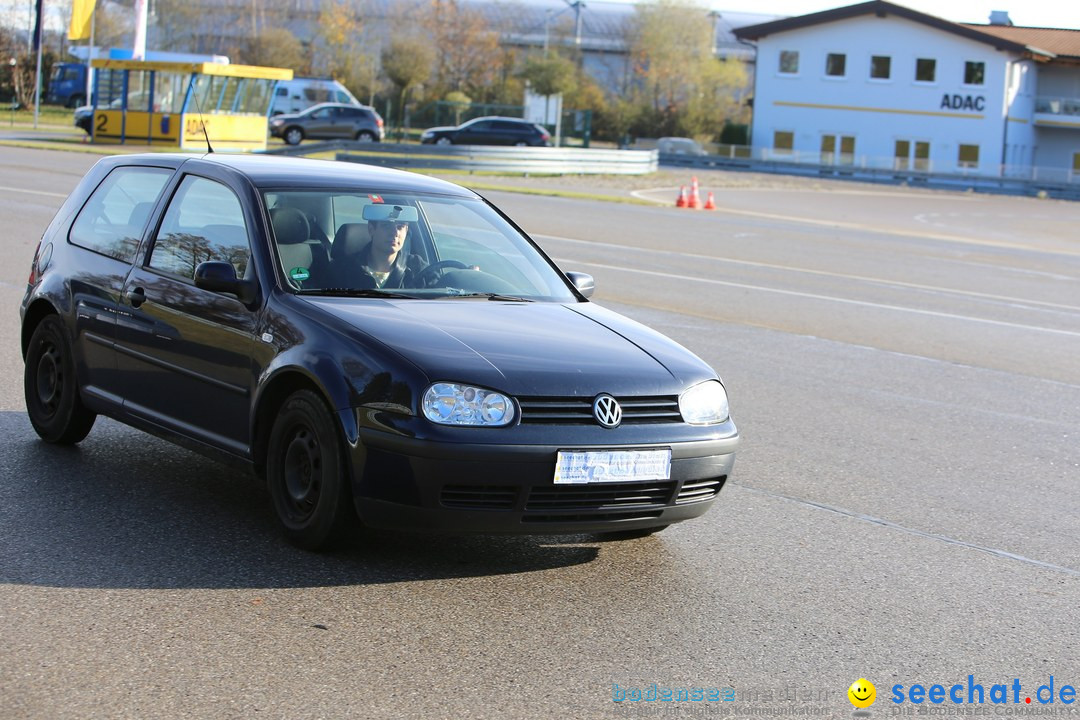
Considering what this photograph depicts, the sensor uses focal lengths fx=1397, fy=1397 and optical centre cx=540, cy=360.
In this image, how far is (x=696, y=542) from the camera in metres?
5.96

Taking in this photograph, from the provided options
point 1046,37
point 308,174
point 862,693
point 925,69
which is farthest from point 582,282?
point 1046,37

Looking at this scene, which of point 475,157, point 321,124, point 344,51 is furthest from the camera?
point 344,51

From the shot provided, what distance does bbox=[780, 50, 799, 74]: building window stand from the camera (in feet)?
241

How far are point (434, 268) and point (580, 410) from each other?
1456mm

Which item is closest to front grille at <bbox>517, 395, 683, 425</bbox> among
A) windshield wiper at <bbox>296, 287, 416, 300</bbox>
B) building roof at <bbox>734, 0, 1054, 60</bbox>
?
windshield wiper at <bbox>296, 287, 416, 300</bbox>

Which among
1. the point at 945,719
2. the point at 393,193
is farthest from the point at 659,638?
the point at 393,193

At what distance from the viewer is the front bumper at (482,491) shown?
493cm

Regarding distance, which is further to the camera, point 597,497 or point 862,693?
point 597,497

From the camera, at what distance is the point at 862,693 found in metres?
4.29

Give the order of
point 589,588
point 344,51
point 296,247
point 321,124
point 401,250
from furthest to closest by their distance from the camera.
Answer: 1. point 344,51
2. point 321,124
3. point 401,250
4. point 296,247
5. point 589,588

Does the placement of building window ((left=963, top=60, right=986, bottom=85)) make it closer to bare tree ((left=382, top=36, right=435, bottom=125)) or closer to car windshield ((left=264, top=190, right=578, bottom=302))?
bare tree ((left=382, top=36, right=435, bottom=125))

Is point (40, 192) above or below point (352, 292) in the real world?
above

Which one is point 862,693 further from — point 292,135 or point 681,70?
point 681,70

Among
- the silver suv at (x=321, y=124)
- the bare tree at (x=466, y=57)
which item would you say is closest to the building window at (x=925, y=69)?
the bare tree at (x=466, y=57)
